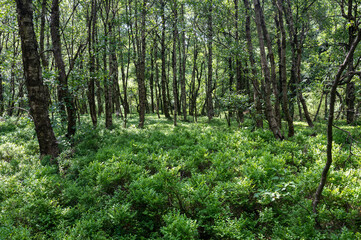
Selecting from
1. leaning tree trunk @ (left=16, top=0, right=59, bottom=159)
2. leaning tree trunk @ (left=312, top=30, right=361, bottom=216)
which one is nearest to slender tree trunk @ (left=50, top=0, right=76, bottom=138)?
leaning tree trunk @ (left=16, top=0, right=59, bottom=159)

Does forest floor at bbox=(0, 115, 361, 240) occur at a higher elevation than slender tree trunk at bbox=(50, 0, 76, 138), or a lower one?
lower

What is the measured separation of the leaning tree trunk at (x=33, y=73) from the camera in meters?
6.19

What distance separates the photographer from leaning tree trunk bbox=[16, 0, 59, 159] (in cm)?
619

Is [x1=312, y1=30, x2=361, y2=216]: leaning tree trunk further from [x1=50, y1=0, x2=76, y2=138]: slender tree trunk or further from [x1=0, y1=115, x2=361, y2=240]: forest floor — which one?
[x1=50, y1=0, x2=76, y2=138]: slender tree trunk

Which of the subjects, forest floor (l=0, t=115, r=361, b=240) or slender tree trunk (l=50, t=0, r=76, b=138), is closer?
forest floor (l=0, t=115, r=361, b=240)

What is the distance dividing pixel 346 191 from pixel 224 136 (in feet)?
18.6

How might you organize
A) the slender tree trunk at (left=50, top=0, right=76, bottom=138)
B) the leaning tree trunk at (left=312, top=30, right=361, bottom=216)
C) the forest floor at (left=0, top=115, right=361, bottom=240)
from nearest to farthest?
the leaning tree trunk at (left=312, top=30, right=361, bottom=216), the forest floor at (left=0, top=115, right=361, bottom=240), the slender tree trunk at (left=50, top=0, right=76, bottom=138)

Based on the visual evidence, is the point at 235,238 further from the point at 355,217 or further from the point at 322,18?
the point at 322,18

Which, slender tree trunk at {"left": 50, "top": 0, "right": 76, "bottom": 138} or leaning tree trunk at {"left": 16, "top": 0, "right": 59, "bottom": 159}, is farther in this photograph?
slender tree trunk at {"left": 50, "top": 0, "right": 76, "bottom": 138}

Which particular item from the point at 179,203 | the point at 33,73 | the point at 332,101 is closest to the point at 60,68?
the point at 33,73

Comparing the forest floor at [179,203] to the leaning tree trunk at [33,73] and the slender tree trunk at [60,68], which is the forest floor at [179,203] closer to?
the leaning tree trunk at [33,73]

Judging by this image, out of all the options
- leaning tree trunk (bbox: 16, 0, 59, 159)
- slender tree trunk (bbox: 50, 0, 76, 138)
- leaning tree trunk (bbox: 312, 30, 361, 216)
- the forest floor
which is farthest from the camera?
slender tree trunk (bbox: 50, 0, 76, 138)

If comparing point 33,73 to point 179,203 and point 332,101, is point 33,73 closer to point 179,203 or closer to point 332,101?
point 179,203

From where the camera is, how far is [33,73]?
6.38 m
